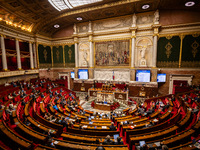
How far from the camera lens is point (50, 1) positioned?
13.1 m

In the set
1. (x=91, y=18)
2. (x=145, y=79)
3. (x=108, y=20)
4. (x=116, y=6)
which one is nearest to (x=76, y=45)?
(x=91, y=18)

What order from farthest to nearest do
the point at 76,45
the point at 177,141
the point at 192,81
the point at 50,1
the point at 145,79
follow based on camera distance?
the point at 76,45, the point at 145,79, the point at 192,81, the point at 50,1, the point at 177,141

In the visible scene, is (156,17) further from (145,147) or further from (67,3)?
(145,147)

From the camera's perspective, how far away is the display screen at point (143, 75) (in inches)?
599

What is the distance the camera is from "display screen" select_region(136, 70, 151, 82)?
15226 millimetres

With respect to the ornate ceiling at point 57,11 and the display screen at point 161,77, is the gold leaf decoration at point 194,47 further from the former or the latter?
the display screen at point 161,77

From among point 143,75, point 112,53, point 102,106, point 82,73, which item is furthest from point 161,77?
point 82,73

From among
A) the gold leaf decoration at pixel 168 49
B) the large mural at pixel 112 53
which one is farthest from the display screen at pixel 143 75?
the gold leaf decoration at pixel 168 49

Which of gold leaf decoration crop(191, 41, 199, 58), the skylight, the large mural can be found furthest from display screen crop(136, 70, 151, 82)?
the skylight

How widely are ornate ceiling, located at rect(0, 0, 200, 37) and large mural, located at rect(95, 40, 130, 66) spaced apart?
4.61 metres

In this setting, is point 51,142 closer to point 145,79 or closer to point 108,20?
point 145,79

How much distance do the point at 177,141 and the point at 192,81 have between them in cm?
1368

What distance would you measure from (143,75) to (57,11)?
16761mm

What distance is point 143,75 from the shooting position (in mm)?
15516
